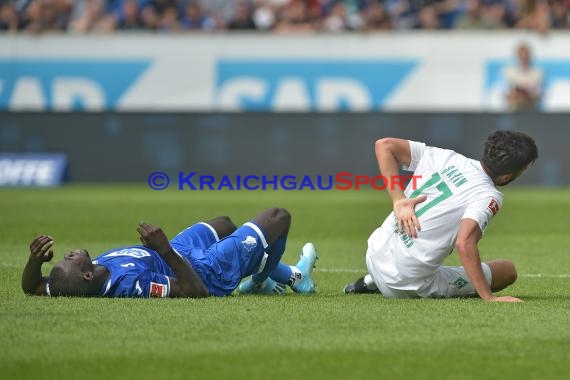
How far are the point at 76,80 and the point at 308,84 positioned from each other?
4.81 meters

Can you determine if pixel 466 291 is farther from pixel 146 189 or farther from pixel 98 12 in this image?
pixel 98 12

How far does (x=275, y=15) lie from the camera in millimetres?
25875

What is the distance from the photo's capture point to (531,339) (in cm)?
677

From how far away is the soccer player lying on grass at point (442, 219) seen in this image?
7.96 metres

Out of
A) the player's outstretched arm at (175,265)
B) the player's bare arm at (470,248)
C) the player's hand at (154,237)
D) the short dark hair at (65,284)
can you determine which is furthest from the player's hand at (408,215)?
the short dark hair at (65,284)

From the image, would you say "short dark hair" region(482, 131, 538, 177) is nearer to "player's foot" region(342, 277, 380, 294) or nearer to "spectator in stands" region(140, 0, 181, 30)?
"player's foot" region(342, 277, 380, 294)

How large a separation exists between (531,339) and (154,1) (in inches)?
804

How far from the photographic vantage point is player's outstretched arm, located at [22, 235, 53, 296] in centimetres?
789

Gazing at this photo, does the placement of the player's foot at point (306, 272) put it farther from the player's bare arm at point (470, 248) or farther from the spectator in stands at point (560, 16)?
the spectator in stands at point (560, 16)

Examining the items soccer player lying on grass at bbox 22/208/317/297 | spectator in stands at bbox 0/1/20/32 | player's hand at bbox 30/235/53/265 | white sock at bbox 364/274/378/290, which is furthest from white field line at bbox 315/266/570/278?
spectator in stands at bbox 0/1/20/32

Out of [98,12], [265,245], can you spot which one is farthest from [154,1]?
[265,245]

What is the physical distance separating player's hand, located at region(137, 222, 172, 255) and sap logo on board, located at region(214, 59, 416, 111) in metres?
17.3

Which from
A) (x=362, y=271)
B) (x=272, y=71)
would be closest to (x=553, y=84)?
(x=272, y=71)

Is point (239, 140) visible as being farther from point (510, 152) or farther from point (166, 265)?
point (510, 152)
